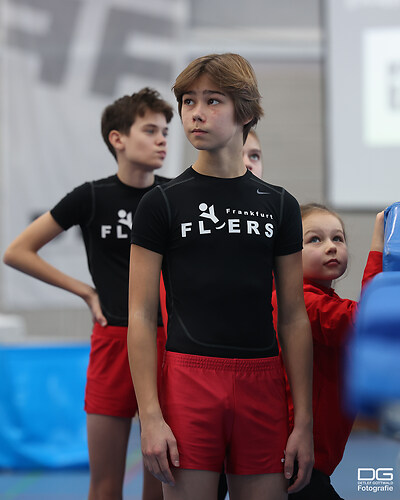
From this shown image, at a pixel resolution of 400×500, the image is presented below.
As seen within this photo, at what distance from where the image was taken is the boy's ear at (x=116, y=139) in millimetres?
2211

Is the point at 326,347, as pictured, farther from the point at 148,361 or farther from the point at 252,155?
the point at 252,155

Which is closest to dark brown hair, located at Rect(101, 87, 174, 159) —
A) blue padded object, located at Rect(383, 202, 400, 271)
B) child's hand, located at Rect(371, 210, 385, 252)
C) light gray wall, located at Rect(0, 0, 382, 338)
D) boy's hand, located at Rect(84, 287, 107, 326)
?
boy's hand, located at Rect(84, 287, 107, 326)

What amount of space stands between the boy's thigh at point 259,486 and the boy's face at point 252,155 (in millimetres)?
912

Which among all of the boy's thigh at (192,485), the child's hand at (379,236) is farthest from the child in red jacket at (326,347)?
the boy's thigh at (192,485)

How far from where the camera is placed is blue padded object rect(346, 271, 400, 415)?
883mm

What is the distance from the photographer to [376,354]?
90 centimetres

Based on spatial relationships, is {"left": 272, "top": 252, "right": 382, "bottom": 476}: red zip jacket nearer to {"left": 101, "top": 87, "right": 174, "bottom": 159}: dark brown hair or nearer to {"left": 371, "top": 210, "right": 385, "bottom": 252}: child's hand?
{"left": 371, "top": 210, "right": 385, "bottom": 252}: child's hand

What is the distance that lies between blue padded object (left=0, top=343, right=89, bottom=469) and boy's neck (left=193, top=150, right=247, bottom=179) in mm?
2765

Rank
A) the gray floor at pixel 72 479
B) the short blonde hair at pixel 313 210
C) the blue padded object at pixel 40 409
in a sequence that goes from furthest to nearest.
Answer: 1. the blue padded object at pixel 40 409
2. the gray floor at pixel 72 479
3. the short blonde hair at pixel 313 210

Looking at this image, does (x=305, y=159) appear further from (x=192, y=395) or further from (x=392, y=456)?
(x=192, y=395)

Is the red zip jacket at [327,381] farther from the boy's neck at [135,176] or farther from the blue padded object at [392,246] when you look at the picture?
the boy's neck at [135,176]

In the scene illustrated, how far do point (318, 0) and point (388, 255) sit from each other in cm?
504

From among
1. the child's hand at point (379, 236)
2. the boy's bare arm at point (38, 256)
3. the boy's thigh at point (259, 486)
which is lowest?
the boy's thigh at point (259, 486)

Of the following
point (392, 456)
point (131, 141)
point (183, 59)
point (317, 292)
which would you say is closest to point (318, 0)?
point (183, 59)
